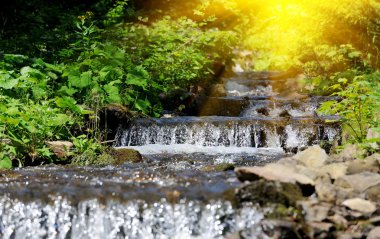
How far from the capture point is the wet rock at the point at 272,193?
4.23 metres

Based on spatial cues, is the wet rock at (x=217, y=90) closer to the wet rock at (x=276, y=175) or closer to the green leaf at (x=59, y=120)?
the green leaf at (x=59, y=120)

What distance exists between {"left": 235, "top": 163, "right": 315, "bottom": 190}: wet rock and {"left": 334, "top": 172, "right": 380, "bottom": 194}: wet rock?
12.0 inches

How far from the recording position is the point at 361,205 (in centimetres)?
422

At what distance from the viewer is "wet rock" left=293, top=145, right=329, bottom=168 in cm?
519

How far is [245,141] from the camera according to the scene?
938 cm

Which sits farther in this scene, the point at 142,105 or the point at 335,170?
the point at 142,105

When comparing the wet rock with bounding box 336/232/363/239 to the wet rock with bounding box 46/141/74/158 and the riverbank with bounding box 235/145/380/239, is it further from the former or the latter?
the wet rock with bounding box 46/141/74/158

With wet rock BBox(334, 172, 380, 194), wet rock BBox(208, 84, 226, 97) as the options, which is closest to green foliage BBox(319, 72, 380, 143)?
wet rock BBox(334, 172, 380, 194)

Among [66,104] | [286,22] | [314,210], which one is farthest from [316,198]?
[286,22]

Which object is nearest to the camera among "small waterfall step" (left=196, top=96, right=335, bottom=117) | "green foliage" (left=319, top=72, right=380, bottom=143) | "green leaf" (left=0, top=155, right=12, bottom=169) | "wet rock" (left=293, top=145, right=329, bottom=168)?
"wet rock" (left=293, top=145, right=329, bottom=168)

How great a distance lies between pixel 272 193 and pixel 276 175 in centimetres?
27

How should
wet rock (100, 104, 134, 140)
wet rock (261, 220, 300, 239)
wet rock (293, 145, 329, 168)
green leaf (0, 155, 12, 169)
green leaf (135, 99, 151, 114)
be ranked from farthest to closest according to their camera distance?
green leaf (135, 99, 151, 114) < wet rock (100, 104, 134, 140) < green leaf (0, 155, 12, 169) < wet rock (293, 145, 329, 168) < wet rock (261, 220, 300, 239)

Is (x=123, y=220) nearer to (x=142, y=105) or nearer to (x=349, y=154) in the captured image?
(x=349, y=154)

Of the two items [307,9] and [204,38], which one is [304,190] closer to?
[204,38]
